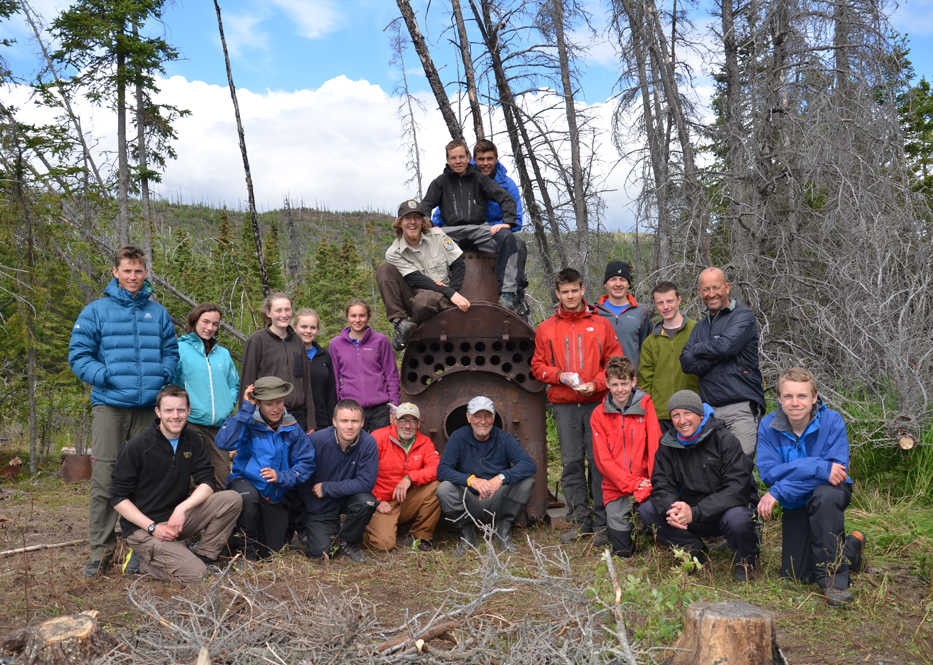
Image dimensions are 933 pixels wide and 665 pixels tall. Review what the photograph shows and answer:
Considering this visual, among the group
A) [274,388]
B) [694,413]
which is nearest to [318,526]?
[274,388]

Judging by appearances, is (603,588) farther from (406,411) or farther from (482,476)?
(406,411)

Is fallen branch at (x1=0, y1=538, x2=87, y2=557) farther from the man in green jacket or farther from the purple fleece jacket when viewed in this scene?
the man in green jacket

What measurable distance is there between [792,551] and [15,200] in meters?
9.40

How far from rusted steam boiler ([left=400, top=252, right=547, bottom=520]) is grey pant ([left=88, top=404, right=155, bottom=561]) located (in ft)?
7.44

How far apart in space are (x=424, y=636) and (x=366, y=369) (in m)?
2.97

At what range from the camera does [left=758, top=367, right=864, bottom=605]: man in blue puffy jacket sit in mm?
4152

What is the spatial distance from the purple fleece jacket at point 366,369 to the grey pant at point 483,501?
946mm

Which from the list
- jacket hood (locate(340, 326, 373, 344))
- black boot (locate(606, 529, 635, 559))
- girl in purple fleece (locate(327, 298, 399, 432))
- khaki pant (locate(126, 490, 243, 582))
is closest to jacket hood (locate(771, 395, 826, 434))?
black boot (locate(606, 529, 635, 559))

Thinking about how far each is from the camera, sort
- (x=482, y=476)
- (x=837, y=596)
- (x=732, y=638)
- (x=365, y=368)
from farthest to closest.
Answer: (x=365, y=368)
(x=482, y=476)
(x=837, y=596)
(x=732, y=638)

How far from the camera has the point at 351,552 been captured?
534 cm

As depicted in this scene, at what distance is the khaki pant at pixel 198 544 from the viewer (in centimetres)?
464

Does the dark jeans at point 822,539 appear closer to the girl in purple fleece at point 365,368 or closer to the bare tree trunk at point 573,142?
the girl in purple fleece at point 365,368

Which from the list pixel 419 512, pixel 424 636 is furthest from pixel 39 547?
pixel 424 636

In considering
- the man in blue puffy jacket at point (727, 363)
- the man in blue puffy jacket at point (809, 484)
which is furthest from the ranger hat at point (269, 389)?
the man in blue puffy jacket at point (809, 484)
